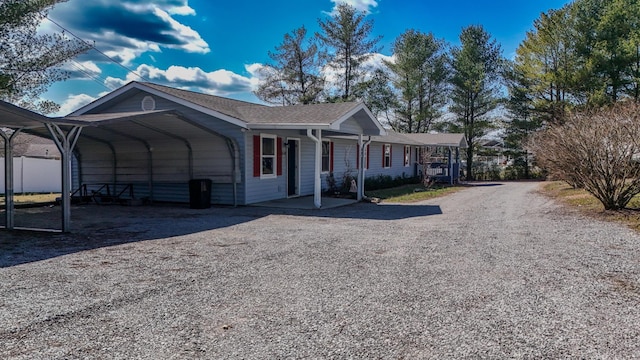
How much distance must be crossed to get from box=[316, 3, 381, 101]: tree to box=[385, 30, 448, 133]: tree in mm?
2455

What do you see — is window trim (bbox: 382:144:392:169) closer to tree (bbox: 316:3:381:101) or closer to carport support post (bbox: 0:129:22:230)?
tree (bbox: 316:3:381:101)

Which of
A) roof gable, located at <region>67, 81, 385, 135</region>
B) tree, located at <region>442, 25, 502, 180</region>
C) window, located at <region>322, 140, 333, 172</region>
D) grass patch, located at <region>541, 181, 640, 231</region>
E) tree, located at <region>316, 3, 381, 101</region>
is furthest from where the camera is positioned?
tree, located at <region>442, 25, 502, 180</region>

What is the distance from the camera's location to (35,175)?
21906mm

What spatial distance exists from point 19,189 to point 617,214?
78.6 feet

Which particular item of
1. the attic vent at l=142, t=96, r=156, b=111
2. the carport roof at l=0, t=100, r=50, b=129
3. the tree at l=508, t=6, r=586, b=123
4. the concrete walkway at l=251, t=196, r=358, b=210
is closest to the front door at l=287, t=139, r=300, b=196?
the concrete walkway at l=251, t=196, r=358, b=210

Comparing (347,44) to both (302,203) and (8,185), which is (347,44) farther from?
(8,185)

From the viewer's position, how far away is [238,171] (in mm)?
12328

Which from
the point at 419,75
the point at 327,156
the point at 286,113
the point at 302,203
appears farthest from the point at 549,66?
the point at 302,203

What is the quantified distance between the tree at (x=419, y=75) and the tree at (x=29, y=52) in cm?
2329

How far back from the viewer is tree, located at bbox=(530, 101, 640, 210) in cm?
957

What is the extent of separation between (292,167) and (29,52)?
29.6 ft

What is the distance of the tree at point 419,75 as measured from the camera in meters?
33.1

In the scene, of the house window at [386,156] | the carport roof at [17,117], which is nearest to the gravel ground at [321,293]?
the carport roof at [17,117]

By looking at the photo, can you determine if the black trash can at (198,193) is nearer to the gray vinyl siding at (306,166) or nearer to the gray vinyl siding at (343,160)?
the gray vinyl siding at (306,166)
